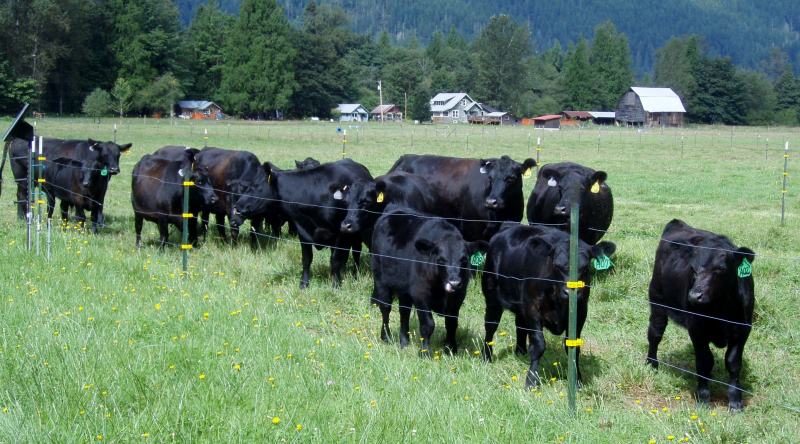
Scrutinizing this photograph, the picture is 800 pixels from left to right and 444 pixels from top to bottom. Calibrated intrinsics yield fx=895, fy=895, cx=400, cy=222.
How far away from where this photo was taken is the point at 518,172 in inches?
514

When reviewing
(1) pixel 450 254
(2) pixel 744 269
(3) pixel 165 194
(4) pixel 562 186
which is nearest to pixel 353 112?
(3) pixel 165 194

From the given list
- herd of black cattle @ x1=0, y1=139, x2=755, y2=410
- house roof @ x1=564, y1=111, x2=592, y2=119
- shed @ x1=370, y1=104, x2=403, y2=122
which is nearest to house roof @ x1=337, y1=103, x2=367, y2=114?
shed @ x1=370, y1=104, x2=403, y2=122

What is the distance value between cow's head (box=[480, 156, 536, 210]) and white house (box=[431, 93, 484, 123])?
106 m

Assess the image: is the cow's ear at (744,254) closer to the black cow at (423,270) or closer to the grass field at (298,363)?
the grass field at (298,363)

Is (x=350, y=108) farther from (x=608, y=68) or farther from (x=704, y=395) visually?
(x=704, y=395)

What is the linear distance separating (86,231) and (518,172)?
7.32 m

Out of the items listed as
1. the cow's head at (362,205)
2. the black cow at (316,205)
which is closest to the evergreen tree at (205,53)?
the black cow at (316,205)

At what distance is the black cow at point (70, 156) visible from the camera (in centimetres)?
1616

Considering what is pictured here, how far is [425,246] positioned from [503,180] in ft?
14.2

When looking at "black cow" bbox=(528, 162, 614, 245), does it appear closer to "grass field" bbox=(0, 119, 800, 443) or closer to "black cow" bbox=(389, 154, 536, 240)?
"black cow" bbox=(389, 154, 536, 240)

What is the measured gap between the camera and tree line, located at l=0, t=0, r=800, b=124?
77688mm

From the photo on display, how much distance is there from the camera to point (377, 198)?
1161 centimetres

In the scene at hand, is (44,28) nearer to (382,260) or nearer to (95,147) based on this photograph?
(95,147)

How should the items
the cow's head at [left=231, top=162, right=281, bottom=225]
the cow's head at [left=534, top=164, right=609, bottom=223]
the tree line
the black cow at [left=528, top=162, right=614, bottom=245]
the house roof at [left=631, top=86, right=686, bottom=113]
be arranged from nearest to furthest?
the cow's head at [left=534, top=164, right=609, bottom=223] < the black cow at [left=528, top=162, right=614, bottom=245] < the cow's head at [left=231, top=162, right=281, bottom=225] < the tree line < the house roof at [left=631, top=86, right=686, bottom=113]
